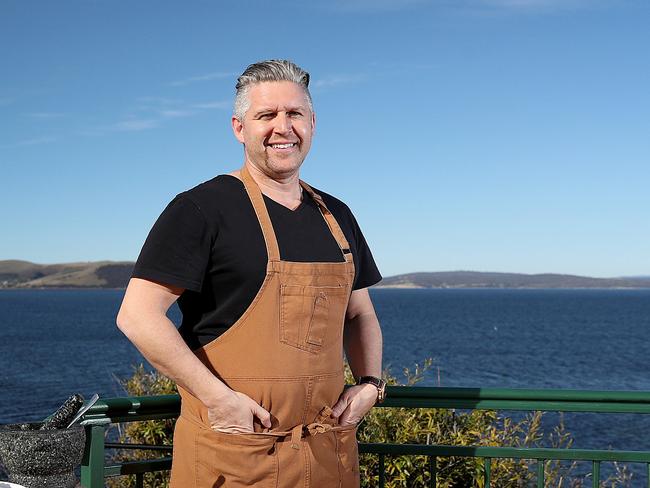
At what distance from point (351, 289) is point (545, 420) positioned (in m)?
23.7

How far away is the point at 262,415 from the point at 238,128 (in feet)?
2.62

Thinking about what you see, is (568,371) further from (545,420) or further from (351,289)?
(351,289)

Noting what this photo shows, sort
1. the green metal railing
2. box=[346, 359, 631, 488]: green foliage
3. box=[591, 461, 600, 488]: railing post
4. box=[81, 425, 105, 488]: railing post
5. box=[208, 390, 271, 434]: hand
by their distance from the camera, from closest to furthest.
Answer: box=[208, 390, 271, 434]: hand
box=[81, 425, 105, 488]: railing post
the green metal railing
box=[591, 461, 600, 488]: railing post
box=[346, 359, 631, 488]: green foliage

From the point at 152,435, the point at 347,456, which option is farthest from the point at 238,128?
the point at 152,435

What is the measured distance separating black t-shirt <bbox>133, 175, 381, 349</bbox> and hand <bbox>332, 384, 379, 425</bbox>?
0.41 meters

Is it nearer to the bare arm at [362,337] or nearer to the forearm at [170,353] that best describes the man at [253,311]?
the forearm at [170,353]

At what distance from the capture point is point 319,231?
2391 mm

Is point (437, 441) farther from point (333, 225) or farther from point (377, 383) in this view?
point (333, 225)

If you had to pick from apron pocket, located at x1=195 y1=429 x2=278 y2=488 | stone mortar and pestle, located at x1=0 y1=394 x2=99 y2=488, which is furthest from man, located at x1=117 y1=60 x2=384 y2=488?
stone mortar and pestle, located at x1=0 y1=394 x2=99 y2=488

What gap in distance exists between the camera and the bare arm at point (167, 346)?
2074mm

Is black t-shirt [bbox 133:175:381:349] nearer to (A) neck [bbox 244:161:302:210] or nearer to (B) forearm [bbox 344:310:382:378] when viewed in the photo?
(A) neck [bbox 244:161:302:210]

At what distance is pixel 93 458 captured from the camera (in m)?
2.54

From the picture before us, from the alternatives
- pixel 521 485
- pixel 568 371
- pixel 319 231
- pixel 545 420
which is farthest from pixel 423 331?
pixel 319 231

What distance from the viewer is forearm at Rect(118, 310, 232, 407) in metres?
2.07
